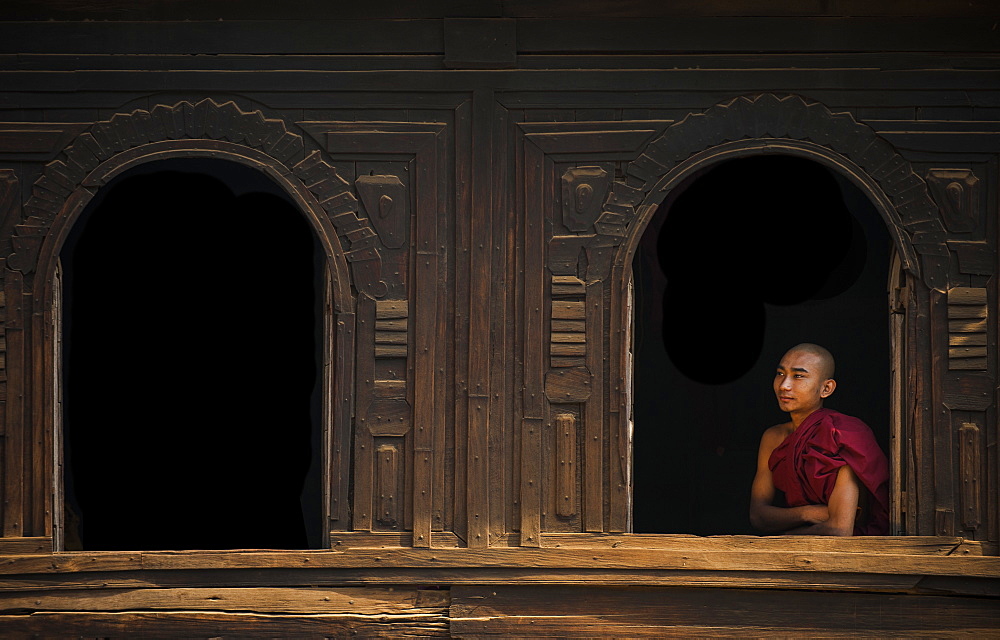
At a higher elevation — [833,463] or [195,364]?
Result: [195,364]

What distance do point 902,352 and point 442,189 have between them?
2.64 meters

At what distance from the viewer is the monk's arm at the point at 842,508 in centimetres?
584

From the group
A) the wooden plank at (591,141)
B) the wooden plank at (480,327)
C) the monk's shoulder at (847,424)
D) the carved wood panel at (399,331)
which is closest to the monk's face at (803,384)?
the monk's shoulder at (847,424)

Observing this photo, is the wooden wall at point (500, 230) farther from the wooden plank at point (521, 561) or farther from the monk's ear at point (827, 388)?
the monk's ear at point (827, 388)

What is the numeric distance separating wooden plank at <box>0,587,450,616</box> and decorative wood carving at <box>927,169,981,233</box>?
Result: 372cm

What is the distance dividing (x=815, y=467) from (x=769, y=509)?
1.17 ft

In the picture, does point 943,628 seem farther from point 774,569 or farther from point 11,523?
point 11,523

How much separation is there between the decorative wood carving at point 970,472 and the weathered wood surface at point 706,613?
1.44 ft

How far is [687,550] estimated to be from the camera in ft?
18.8

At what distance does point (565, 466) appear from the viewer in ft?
18.9

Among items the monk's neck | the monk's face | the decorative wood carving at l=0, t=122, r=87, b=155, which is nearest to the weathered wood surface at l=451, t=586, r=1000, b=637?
the monk's neck

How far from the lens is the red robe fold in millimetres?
5891

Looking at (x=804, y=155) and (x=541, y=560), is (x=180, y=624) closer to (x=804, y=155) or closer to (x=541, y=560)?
(x=541, y=560)

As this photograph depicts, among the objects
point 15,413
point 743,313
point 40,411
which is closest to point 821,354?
point 743,313
